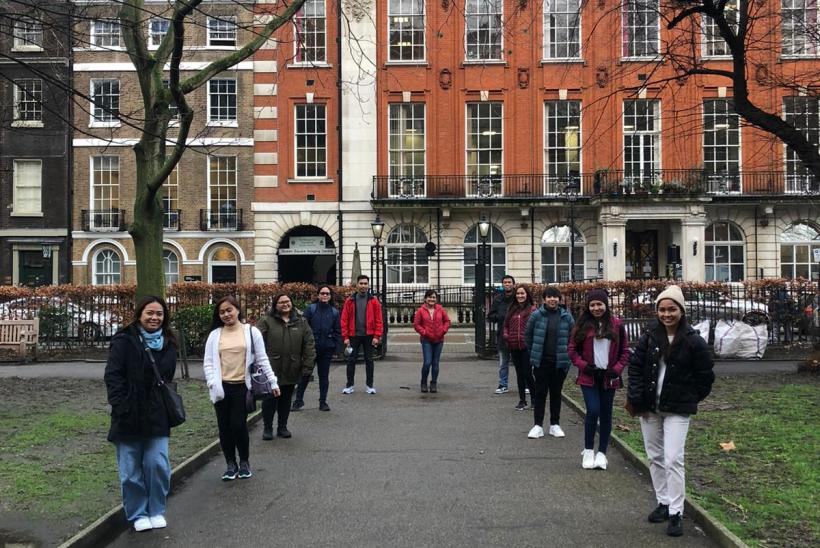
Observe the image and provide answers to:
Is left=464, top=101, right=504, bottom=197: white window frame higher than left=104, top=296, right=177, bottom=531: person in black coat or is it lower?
higher

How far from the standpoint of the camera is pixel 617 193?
1238 inches

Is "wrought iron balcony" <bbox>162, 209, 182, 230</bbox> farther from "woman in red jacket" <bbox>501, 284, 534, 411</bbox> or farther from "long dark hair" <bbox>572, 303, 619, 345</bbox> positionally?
"long dark hair" <bbox>572, 303, 619, 345</bbox>

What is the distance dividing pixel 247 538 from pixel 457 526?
1669 millimetres

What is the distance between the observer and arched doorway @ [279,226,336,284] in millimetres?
33969

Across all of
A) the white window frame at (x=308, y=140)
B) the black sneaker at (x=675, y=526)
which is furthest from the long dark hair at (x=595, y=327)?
the white window frame at (x=308, y=140)

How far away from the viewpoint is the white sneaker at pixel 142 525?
5.95 metres

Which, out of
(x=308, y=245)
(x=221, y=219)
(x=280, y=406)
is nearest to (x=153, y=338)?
(x=280, y=406)

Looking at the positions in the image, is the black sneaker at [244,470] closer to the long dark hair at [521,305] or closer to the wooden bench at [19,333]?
the long dark hair at [521,305]

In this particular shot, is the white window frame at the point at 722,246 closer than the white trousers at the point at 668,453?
No

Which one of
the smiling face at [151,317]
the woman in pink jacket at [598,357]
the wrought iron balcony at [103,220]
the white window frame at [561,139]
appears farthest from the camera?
the wrought iron balcony at [103,220]

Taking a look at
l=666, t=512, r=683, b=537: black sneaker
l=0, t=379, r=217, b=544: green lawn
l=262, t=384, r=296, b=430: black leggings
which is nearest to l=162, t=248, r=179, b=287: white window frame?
l=0, t=379, r=217, b=544: green lawn

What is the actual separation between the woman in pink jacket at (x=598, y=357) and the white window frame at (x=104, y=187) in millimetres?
30496

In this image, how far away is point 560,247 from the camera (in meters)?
33.7

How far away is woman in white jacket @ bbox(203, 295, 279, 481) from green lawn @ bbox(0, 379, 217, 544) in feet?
3.18
